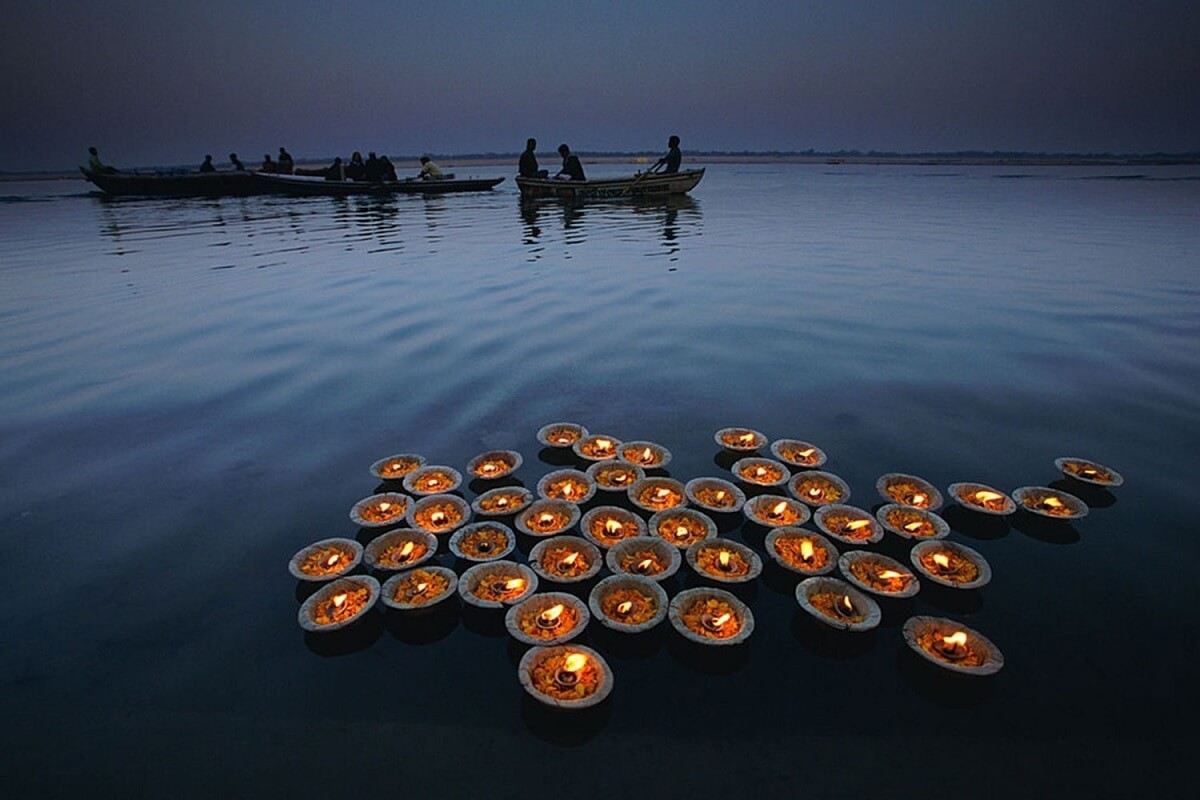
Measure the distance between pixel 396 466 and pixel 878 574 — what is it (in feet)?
14.9

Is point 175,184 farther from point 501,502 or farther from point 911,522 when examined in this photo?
point 911,522

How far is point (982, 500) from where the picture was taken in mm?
4660

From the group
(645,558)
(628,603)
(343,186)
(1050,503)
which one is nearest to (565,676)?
(628,603)

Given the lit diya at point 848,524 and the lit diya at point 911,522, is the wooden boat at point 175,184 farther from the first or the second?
the lit diya at point 911,522

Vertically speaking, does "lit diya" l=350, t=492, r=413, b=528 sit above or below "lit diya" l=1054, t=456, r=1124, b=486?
below

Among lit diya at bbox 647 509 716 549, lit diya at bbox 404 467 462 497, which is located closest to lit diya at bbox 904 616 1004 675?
lit diya at bbox 647 509 716 549

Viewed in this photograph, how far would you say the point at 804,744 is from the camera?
2965 millimetres

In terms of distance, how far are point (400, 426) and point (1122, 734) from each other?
674 centimetres

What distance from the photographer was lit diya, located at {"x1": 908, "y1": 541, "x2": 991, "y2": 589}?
3830 mm

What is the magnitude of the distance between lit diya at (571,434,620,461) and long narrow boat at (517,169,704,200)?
91.1 feet

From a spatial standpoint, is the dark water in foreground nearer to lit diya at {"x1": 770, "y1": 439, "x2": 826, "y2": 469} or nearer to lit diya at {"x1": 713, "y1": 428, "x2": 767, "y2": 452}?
lit diya at {"x1": 713, "y1": 428, "x2": 767, "y2": 452}

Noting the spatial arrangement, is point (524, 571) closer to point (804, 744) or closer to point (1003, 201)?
point (804, 744)

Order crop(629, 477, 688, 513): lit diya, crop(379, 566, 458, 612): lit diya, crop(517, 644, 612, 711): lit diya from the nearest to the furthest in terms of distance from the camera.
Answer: crop(517, 644, 612, 711): lit diya, crop(379, 566, 458, 612): lit diya, crop(629, 477, 688, 513): lit diya

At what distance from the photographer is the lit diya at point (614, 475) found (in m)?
5.15
